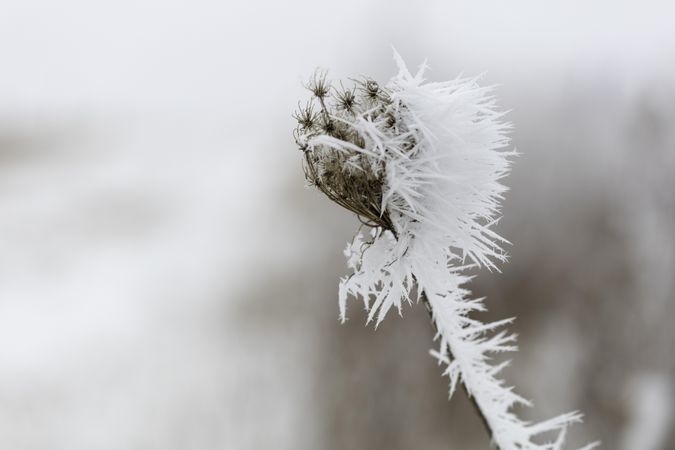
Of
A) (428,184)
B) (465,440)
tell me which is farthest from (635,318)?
(428,184)

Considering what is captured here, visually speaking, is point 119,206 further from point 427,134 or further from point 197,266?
point 427,134

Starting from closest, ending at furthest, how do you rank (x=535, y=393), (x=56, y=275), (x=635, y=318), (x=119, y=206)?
(x=535, y=393), (x=635, y=318), (x=56, y=275), (x=119, y=206)

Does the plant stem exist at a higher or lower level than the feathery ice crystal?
lower

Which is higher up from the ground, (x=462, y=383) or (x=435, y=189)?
(x=435, y=189)

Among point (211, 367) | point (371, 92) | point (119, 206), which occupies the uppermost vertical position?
point (119, 206)

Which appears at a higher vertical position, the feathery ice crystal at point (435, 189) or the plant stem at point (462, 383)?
the feathery ice crystal at point (435, 189)

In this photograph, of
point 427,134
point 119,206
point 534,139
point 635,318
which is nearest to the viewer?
point 427,134

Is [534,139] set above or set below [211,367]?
above

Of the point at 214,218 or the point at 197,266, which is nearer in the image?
the point at 197,266
